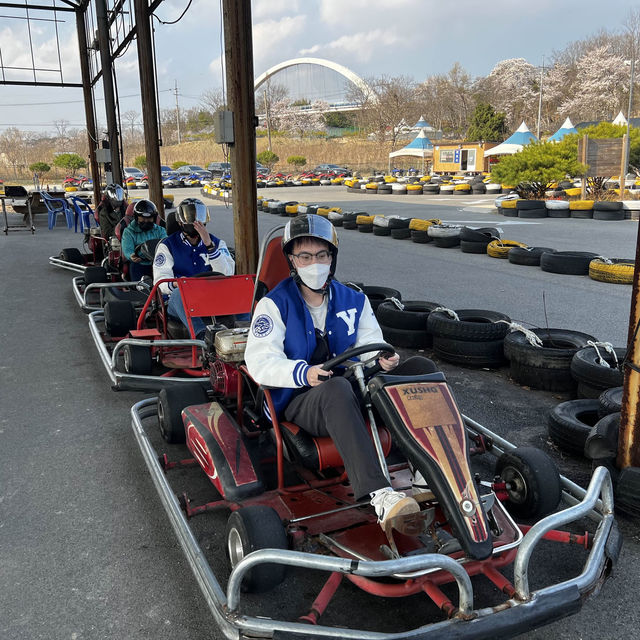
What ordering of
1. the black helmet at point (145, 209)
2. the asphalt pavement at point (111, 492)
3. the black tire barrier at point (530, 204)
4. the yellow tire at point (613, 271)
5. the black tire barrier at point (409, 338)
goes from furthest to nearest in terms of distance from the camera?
1. the black tire barrier at point (530, 204)
2. the yellow tire at point (613, 271)
3. the black helmet at point (145, 209)
4. the black tire barrier at point (409, 338)
5. the asphalt pavement at point (111, 492)

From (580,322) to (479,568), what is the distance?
4008 millimetres

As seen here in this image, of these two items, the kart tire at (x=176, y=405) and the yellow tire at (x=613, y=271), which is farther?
the yellow tire at (x=613, y=271)

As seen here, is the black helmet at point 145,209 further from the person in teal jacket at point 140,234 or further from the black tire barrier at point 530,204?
the black tire barrier at point 530,204

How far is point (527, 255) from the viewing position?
8227 mm

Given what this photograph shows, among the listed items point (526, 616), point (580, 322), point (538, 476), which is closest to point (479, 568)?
point (526, 616)

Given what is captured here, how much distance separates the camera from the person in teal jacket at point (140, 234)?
6.52 m

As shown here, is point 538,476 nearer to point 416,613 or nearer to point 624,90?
point 416,613

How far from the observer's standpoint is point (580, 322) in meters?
5.45

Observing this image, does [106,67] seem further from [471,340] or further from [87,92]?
[471,340]

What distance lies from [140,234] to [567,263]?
5042 mm

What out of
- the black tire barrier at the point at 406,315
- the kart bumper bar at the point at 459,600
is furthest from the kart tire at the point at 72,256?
the kart bumper bar at the point at 459,600

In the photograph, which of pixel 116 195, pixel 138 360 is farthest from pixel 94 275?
pixel 138 360

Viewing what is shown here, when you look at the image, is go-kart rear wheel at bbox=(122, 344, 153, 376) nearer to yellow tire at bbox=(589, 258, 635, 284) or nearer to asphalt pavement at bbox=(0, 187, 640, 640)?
asphalt pavement at bbox=(0, 187, 640, 640)

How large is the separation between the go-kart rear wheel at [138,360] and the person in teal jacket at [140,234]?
2.40 metres
